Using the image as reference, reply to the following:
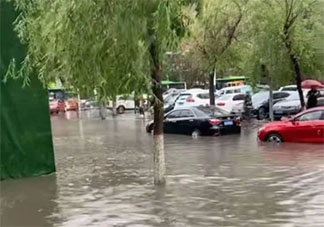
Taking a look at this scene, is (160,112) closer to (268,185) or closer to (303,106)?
(268,185)

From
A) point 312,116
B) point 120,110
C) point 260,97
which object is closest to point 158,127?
point 312,116

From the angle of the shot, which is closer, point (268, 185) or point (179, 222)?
point (179, 222)

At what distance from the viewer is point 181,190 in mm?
11492

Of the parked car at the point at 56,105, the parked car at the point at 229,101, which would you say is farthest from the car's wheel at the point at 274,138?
the parked car at the point at 56,105

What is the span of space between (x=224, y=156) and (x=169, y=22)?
8.36 meters

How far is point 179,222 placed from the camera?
8797 mm

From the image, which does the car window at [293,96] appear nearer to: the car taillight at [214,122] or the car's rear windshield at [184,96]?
the car's rear windshield at [184,96]

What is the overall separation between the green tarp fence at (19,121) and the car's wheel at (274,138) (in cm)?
896

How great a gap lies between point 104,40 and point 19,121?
479cm

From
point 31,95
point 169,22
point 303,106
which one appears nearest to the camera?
point 169,22

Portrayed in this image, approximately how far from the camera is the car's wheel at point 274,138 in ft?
67.9

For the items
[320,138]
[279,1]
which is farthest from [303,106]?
[320,138]

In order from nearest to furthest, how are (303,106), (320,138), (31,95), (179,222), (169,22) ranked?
(179,222), (169,22), (31,95), (320,138), (303,106)

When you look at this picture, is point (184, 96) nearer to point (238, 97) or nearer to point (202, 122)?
point (238, 97)
